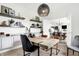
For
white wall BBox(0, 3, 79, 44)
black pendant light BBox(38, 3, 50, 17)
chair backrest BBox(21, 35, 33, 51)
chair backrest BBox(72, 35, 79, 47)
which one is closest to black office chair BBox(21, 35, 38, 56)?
chair backrest BBox(21, 35, 33, 51)

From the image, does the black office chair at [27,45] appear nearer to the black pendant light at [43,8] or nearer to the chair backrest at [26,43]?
the chair backrest at [26,43]

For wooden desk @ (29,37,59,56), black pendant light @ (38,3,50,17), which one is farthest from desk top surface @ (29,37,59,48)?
black pendant light @ (38,3,50,17)

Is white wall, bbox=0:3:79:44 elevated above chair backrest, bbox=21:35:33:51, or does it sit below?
above

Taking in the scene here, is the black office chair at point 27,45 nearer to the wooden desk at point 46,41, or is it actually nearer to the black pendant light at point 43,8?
the wooden desk at point 46,41

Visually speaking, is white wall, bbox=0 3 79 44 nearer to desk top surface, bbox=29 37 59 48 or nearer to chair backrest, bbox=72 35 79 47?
chair backrest, bbox=72 35 79 47

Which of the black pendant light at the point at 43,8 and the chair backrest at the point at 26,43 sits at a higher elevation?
the black pendant light at the point at 43,8

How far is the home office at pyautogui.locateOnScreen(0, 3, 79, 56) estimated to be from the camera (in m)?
2.20

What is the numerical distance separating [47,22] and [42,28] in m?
0.16

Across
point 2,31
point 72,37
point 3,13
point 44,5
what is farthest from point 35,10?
point 72,37

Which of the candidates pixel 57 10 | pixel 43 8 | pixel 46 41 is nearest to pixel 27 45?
pixel 46 41

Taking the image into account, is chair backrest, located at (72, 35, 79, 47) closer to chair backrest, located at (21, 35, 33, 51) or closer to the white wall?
the white wall

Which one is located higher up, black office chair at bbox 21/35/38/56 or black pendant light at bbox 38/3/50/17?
black pendant light at bbox 38/3/50/17

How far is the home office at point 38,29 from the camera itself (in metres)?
2.20

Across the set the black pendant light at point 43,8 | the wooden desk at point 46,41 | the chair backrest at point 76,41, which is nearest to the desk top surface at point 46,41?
the wooden desk at point 46,41
